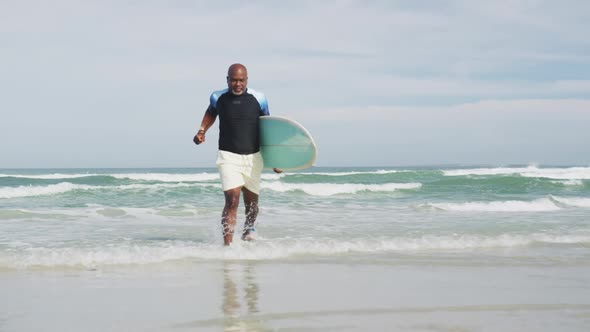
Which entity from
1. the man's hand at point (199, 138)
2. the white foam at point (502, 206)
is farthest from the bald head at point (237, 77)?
the white foam at point (502, 206)

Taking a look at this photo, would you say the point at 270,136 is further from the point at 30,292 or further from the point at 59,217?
the point at 59,217

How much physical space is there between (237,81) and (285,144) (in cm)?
87

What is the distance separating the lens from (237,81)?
5.63 meters

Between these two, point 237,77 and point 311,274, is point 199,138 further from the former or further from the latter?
point 311,274

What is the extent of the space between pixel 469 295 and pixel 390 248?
2.18 metres

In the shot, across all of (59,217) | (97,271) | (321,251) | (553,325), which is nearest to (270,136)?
(321,251)

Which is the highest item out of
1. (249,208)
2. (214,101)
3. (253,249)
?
(214,101)

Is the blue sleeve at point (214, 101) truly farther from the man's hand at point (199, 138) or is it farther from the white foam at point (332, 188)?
the white foam at point (332, 188)

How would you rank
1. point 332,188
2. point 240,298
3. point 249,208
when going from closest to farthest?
point 240,298 < point 249,208 < point 332,188

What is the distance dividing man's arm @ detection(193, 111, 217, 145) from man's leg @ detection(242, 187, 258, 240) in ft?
2.37

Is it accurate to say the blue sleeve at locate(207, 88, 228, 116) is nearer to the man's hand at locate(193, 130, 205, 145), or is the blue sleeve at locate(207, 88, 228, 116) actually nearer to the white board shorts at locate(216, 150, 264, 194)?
the man's hand at locate(193, 130, 205, 145)

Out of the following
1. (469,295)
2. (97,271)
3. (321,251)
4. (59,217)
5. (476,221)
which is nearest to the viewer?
(469,295)

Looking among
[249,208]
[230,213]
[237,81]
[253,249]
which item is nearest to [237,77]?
[237,81]

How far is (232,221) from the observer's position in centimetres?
587
